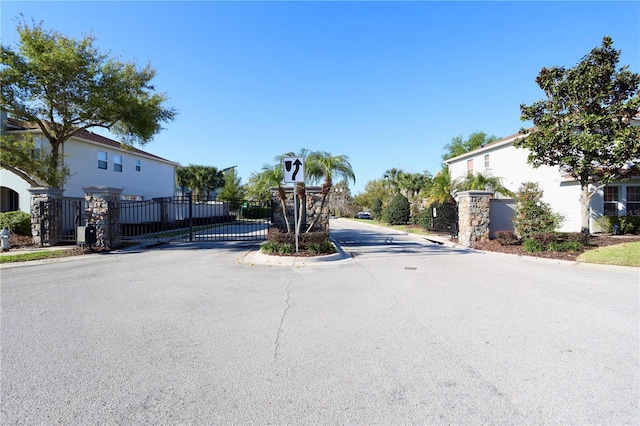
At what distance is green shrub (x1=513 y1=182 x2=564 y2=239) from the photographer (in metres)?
13.6

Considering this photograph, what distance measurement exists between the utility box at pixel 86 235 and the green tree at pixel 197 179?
3545cm

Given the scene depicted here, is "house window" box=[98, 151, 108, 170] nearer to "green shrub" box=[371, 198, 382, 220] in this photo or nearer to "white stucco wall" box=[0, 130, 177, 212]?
"white stucco wall" box=[0, 130, 177, 212]

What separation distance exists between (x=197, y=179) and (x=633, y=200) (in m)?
45.7

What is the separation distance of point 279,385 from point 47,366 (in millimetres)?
2640

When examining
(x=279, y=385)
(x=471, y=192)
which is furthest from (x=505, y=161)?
(x=279, y=385)

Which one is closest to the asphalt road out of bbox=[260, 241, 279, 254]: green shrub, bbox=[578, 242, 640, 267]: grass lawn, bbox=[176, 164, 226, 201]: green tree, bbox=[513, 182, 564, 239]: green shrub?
bbox=[578, 242, 640, 267]: grass lawn

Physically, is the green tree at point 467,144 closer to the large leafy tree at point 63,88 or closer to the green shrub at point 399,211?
the green shrub at point 399,211

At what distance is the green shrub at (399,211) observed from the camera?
31422 mm

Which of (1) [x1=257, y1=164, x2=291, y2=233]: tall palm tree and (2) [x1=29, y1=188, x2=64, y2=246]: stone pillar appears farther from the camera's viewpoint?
(2) [x1=29, y1=188, x2=64, y2=246]: stone pillar

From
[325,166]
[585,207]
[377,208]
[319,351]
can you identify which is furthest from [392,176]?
[319,351]

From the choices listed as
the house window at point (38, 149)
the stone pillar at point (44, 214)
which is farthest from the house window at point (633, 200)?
the house window at point (38, 149)

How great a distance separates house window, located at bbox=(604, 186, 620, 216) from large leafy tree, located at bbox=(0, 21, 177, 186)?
80.2 ft

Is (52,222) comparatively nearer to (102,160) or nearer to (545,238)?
(102,160)

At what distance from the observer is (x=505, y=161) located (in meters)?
23.0
